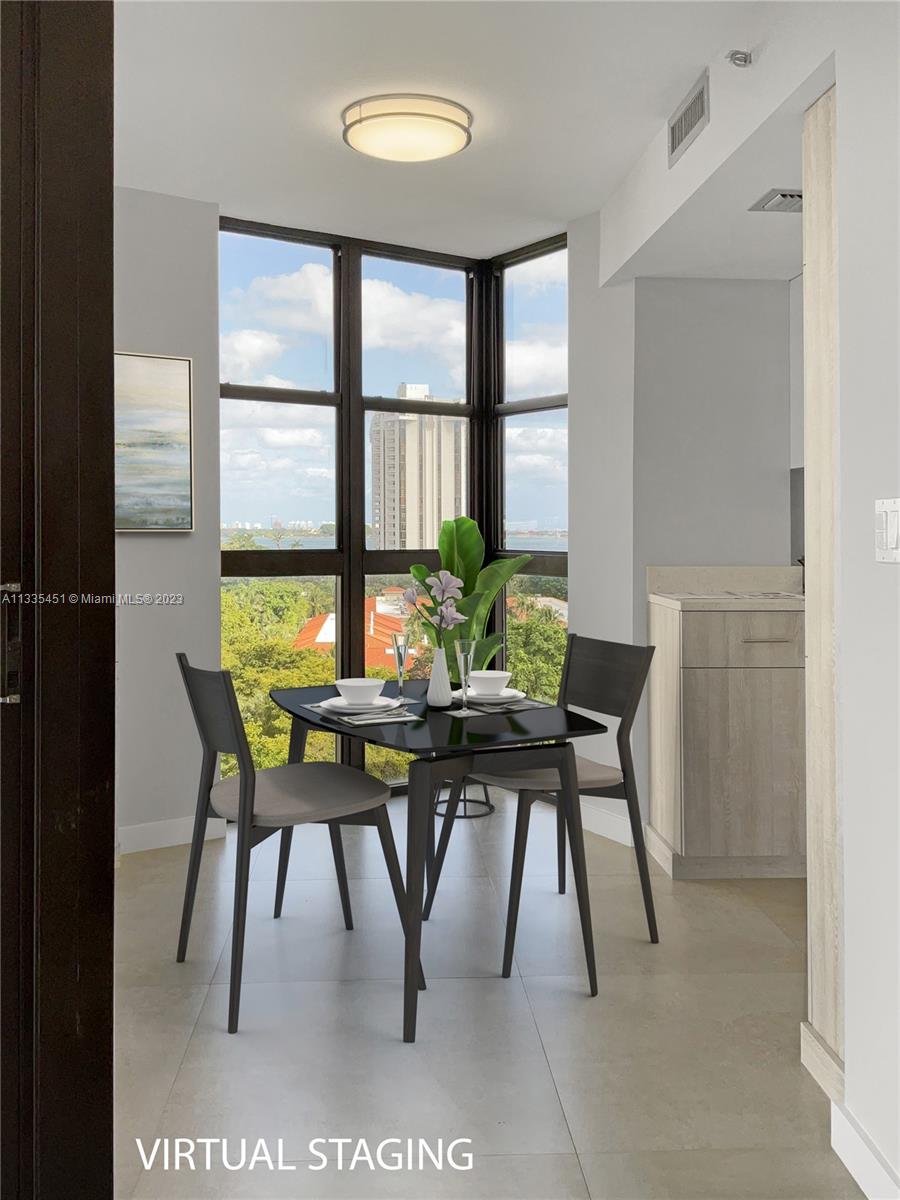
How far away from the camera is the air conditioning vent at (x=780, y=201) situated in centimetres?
307

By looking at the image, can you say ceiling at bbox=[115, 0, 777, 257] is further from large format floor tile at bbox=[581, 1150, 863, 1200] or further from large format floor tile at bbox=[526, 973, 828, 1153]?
large format floor tile at bbox=[581, 1150, 863, 1200]

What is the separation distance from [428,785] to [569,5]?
2.04m

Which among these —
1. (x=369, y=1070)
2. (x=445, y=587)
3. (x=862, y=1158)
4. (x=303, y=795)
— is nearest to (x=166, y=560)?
(x=445, y=587)

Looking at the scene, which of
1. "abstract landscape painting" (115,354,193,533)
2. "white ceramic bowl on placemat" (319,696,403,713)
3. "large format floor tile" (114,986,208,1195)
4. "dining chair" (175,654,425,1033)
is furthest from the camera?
"abstract landscape painting" (115,354,193,533)

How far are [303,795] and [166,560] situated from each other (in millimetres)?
1622

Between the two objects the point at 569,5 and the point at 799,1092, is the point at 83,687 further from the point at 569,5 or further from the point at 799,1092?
the point at 569,5

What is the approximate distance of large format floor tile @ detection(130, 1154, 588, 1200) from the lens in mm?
1900

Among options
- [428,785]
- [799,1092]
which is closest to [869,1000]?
[799,1092]

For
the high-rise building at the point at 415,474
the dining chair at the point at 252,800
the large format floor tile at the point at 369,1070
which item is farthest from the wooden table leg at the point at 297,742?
the high-rise building at the point at 415,474

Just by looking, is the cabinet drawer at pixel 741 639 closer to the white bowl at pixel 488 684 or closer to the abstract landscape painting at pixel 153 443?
the white bowl at pixel 488 684

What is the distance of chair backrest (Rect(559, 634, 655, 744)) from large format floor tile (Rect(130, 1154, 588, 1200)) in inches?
52.9

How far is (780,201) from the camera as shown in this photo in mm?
3154

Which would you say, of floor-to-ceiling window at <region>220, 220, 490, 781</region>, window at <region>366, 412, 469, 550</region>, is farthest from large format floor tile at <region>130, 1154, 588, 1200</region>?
window at <region>366, 412, 469, 550</region>

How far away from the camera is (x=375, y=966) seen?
2.90m
